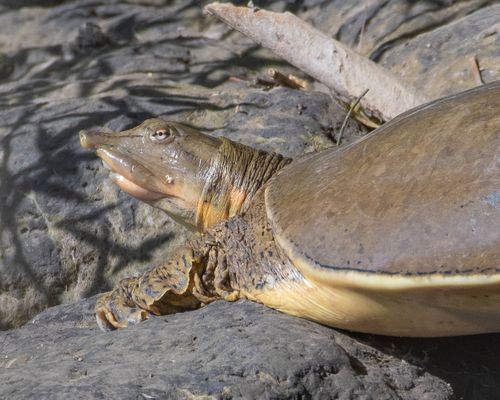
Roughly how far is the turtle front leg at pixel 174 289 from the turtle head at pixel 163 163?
0.33 metres

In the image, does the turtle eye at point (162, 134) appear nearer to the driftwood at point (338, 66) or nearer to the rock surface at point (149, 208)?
the rock surface at point (149, 208)

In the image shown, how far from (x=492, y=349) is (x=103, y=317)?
4.21 feet

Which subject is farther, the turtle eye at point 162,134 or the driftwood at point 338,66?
the driftwood at point 338,66

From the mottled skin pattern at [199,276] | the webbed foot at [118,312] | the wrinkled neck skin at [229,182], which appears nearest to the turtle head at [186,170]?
the wrinkled neck skin at [229,182]

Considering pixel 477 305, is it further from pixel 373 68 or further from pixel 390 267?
pixel 373 68

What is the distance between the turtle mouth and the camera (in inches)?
124

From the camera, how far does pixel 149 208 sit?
12.5ft

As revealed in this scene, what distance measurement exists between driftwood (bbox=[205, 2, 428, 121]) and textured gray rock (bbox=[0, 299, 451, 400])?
1838mm

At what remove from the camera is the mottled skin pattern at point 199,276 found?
8.94ft

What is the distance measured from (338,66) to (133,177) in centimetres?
142

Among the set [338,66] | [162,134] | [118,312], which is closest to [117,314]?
[118,312]

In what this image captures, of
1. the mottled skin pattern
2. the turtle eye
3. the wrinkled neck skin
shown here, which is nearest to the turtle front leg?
the mottled skin pattern

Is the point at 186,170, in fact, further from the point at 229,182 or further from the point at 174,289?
the point at 174,289

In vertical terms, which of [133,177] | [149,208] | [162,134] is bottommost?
[149,208]
